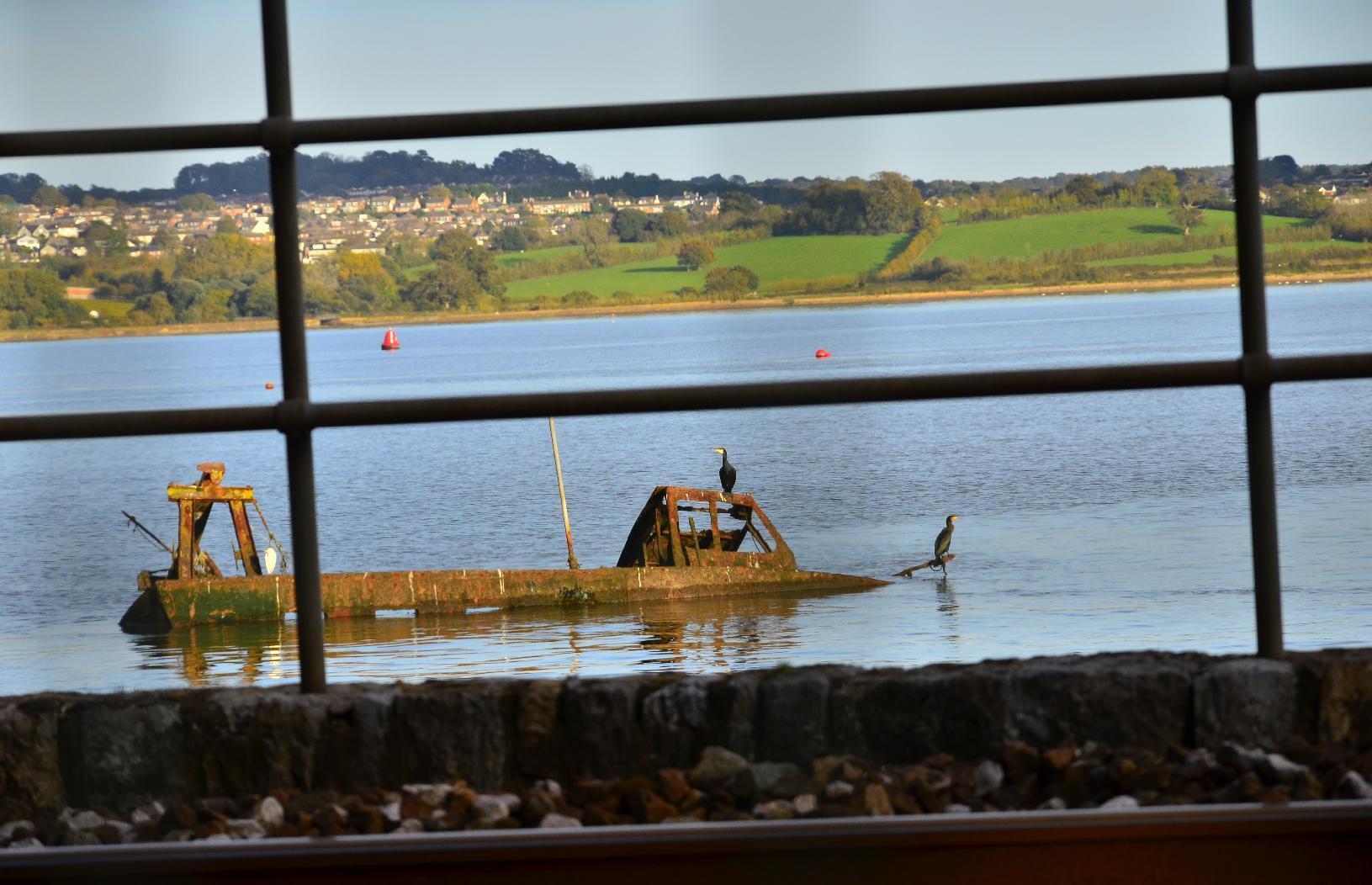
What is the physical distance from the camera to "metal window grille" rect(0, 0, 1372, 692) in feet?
4.07

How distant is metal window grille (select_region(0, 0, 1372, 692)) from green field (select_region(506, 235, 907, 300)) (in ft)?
164

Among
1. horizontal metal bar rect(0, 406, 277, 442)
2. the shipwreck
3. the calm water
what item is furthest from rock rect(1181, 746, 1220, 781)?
the shipwreck

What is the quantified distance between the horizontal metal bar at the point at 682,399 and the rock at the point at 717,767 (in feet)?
1.19

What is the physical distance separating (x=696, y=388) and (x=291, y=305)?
39 cm

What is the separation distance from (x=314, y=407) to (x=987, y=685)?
2.30ft

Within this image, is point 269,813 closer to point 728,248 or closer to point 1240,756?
point 1240,756

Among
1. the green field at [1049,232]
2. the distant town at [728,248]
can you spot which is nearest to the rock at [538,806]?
the distant town at [728,248]

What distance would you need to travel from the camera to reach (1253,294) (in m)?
1.30

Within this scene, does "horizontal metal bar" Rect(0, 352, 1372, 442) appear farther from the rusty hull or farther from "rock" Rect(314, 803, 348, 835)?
the rusty hull

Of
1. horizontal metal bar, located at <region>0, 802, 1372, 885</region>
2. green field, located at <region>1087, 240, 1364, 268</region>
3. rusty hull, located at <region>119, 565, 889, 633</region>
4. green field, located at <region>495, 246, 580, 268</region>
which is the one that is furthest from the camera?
green field, located at <region>1087, 240, 1364, 268</region>

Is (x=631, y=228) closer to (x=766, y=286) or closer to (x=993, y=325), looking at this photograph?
(x=766, y=286)

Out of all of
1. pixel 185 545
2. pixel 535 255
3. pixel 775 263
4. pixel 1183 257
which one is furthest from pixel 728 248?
pixel 185 545

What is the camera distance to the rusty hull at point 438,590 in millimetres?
19688

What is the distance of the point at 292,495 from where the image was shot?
1307 millimetres
